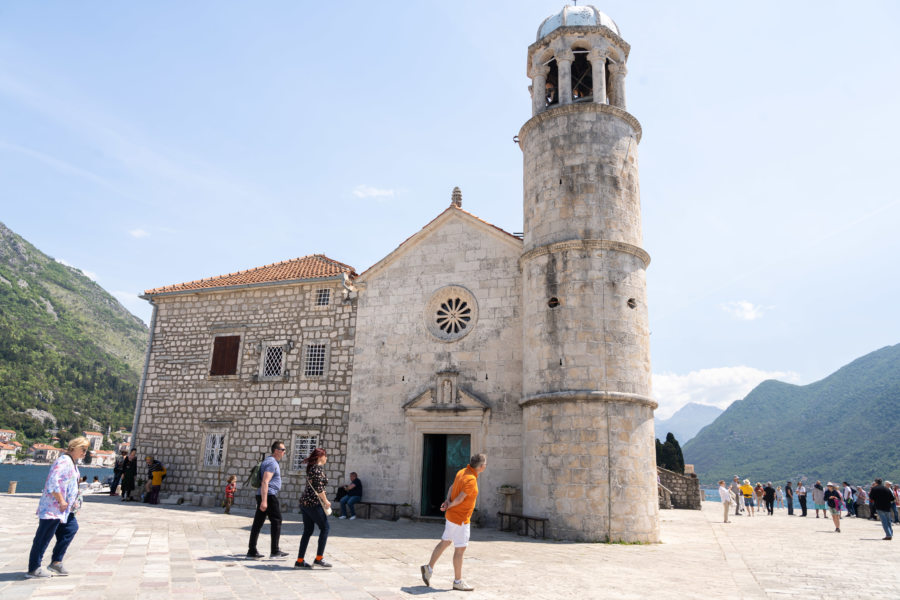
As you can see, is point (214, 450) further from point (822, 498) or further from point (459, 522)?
point (822, 498)

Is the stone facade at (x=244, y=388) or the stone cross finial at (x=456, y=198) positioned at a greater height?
the stone cross finial at (x=456, y=198)

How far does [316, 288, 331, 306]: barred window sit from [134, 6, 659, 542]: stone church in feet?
0.23

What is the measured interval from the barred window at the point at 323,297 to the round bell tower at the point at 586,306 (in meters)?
7.22

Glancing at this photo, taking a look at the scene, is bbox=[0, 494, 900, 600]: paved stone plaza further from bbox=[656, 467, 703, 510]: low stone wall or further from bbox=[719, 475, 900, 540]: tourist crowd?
bbox=[656, 467, 703, 510]: low stone wall

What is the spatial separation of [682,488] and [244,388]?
794 inches

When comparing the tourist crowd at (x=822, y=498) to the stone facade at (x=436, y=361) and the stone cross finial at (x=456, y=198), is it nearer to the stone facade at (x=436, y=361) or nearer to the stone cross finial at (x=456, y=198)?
the stone facade at (x=436, y=361)

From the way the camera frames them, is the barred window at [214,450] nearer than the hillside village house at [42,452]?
Yes

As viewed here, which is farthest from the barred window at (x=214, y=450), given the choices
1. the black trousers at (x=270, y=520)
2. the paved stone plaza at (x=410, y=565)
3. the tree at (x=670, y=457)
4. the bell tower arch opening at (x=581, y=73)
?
the tree at (x=670, y=457)

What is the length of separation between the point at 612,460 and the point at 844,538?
7086 millimetres

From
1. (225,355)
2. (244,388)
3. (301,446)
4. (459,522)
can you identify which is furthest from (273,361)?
(459,522)

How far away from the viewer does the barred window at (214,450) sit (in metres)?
19.5

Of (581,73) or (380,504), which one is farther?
(581,73)

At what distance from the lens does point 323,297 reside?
1969 cm

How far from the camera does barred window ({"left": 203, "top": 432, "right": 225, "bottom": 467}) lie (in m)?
19.5
